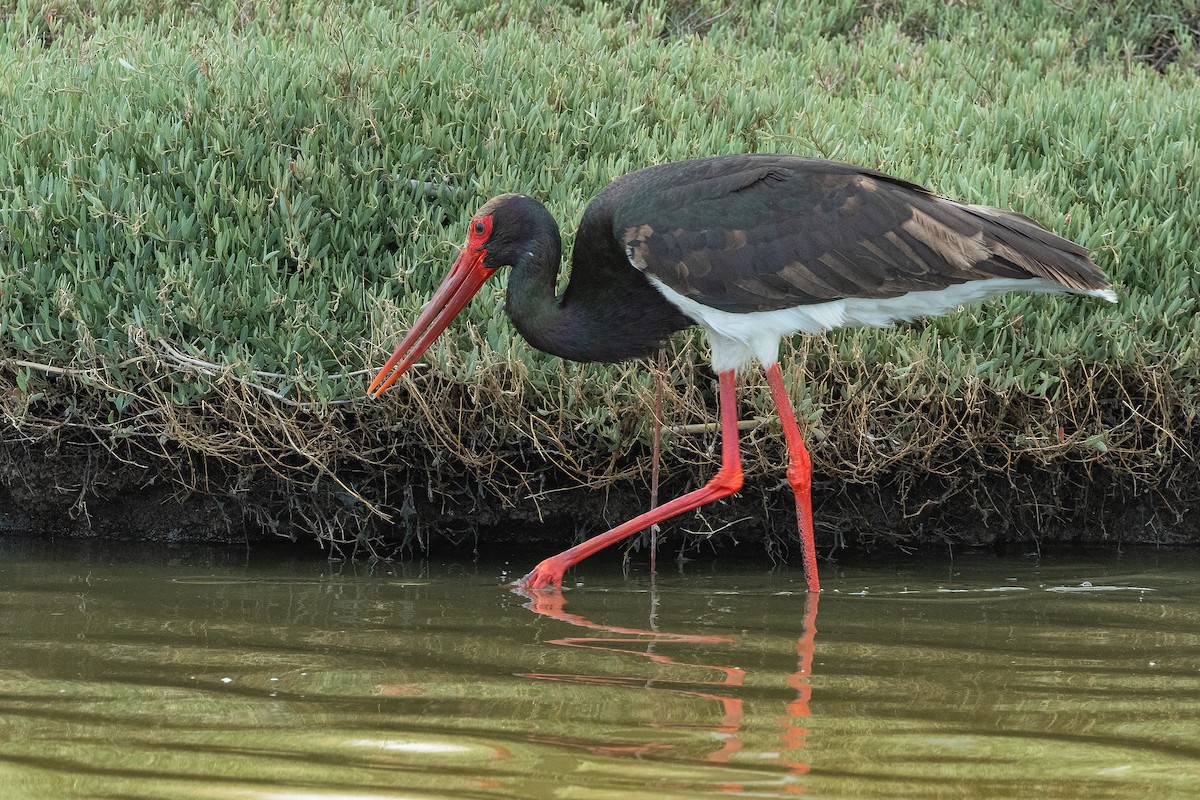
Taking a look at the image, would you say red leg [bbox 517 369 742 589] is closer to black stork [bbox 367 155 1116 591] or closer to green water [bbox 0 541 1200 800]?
black stork [bbox 367 155 1116 591]

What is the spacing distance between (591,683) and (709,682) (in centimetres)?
30

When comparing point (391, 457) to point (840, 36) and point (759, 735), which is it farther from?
point (840, 36)

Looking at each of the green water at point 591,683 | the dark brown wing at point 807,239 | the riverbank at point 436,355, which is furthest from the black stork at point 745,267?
the green water at point 591,683

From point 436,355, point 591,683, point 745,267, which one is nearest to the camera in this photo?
point 591,683

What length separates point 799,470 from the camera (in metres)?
5.28

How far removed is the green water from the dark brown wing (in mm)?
1105

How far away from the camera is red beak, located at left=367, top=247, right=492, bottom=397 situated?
17.2ft

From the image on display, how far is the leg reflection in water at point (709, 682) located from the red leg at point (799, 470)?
6.9 inches

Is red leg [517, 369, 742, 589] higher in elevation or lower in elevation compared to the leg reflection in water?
higher

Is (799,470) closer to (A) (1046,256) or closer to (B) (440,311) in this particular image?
(A) (1046,256)

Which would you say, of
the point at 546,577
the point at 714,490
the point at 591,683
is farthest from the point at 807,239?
the point at 591,683

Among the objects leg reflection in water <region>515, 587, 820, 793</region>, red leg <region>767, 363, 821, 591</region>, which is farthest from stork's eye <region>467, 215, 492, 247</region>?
leg reflection in water <region>515, 587, 820, 793</region>

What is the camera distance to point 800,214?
17.2 ft

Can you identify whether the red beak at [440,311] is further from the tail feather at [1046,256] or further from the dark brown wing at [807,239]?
the tail feather at [1046,256]
